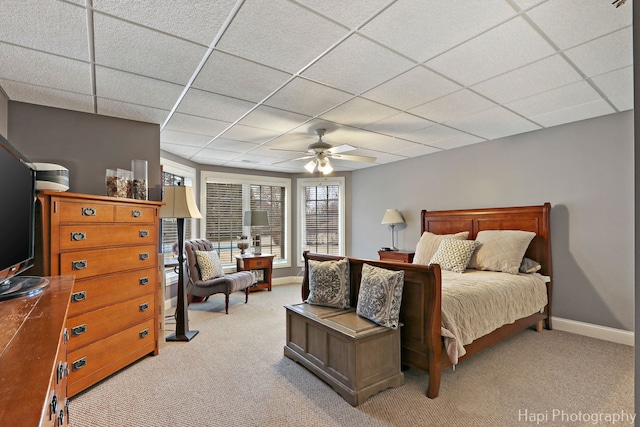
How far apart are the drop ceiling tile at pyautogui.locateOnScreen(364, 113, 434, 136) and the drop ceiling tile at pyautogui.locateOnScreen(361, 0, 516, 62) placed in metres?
1.29

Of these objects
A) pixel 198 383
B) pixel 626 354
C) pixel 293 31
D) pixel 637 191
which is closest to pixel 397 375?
pixel 198 383

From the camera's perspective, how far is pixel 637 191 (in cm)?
88

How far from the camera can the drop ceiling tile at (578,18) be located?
168 centimetres

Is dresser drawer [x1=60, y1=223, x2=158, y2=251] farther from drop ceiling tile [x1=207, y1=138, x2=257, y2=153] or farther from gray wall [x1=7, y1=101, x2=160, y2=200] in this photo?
drop ceiling tile [x1=207, y1=138, x2=257, y2=153]

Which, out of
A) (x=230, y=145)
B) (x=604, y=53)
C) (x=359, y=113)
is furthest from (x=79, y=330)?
(x=604, y=53)

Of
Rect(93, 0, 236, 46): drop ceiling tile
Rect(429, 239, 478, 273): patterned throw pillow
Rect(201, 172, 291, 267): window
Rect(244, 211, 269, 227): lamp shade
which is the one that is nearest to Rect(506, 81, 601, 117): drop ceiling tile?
Rect(429, 239, 478, 273): patterned throw pillow

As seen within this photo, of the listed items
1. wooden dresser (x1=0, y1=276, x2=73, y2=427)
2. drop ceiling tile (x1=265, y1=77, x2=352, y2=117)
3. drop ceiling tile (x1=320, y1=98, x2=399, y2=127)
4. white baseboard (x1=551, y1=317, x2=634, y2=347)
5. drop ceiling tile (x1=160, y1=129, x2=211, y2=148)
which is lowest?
white baseboard (x1=551, y1=317, x2=634, y2=347)

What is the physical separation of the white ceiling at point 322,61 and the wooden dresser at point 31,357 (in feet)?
4.83

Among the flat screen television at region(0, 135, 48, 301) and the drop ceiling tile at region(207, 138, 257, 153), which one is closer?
the flat screen television at region(0, 135, 48, 301)

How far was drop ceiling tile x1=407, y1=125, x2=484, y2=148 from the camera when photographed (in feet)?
12.4

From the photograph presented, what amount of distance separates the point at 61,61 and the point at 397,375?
333cm

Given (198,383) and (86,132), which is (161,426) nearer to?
(198,383)

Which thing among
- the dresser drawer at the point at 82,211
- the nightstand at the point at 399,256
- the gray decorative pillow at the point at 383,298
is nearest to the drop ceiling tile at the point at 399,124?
the gray decorative pillow at the point at 383,298

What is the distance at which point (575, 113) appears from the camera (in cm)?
328
